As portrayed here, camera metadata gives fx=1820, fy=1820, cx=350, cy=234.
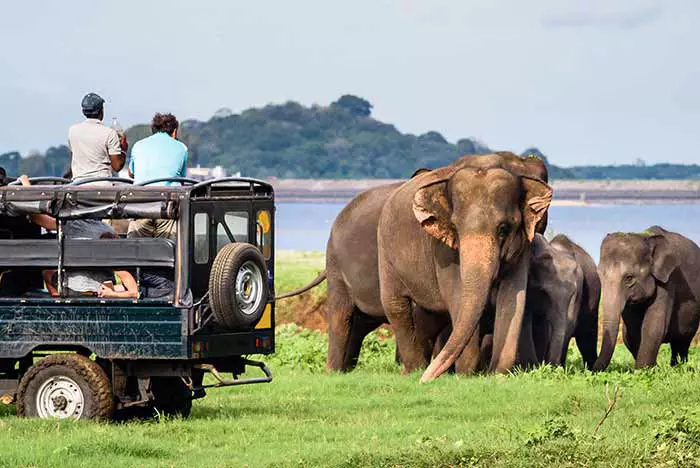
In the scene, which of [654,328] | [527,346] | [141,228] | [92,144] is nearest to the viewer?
[141,228]

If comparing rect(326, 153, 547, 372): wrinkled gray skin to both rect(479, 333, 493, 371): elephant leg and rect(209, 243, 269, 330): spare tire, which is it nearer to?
rect(479, 333, 493, 371): elephant leg

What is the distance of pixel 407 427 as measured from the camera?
15562 mm

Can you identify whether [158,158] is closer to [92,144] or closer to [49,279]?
[92,144]

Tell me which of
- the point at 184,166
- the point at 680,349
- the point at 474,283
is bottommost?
the point at 680,349

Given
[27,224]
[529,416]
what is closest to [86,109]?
[27,224]

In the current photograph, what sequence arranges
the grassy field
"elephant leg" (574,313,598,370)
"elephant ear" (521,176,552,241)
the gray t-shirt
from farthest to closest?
"elephant leg" (574,313,598,370) < "elephant ear" (521,176,552,241) < the gray t-shirt < the grassy field

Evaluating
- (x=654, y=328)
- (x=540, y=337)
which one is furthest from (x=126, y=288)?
(x=654, y=328)

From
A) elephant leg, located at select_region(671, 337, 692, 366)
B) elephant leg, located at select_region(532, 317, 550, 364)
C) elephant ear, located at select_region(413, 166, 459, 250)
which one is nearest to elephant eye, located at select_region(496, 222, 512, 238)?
elephant ear, located at select_region(413, 166, 459, 250)

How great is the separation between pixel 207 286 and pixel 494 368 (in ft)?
18.1

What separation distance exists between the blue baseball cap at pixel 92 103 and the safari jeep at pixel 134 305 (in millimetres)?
1224

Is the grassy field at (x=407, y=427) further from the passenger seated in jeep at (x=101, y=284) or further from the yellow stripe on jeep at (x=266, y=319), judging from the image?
the passenger seated in jeep at (x=101, y=284)

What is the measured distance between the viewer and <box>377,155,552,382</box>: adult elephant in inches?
790

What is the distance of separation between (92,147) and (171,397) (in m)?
2.50

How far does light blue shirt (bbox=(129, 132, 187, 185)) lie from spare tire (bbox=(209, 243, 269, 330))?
1909 millimetres
